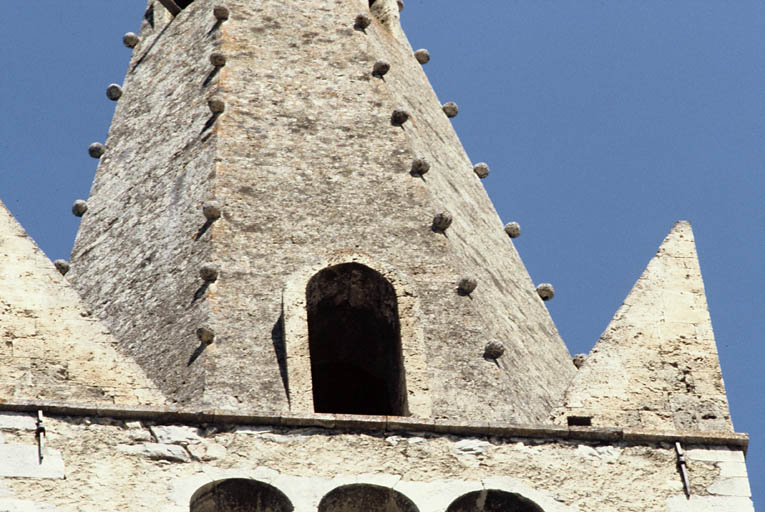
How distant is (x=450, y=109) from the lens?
24938 millimetres

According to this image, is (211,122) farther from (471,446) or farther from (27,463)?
(27,463)

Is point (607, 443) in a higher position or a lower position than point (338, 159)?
lower

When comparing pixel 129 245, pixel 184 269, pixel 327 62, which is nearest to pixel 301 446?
pixel 184 269

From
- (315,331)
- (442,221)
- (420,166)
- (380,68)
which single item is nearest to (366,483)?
(315,331)

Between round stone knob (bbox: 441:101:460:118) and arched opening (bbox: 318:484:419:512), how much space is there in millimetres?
8344

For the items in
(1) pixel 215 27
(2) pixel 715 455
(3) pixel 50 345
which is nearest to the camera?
(2) pixel 715 455

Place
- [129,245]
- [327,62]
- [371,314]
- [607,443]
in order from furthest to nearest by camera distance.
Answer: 1. [327,62]
2. [129,245]
3. [371,314]
4. [607,443]

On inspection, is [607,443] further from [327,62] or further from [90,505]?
[327,62]

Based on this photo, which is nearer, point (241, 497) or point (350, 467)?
point (241, 497)

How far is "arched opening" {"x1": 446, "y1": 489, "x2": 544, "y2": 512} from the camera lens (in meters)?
17.3

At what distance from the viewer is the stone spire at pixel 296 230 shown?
741 inches

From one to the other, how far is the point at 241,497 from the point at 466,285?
3.55 metres

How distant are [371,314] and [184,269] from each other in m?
1.67

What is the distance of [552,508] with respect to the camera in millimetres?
17297
